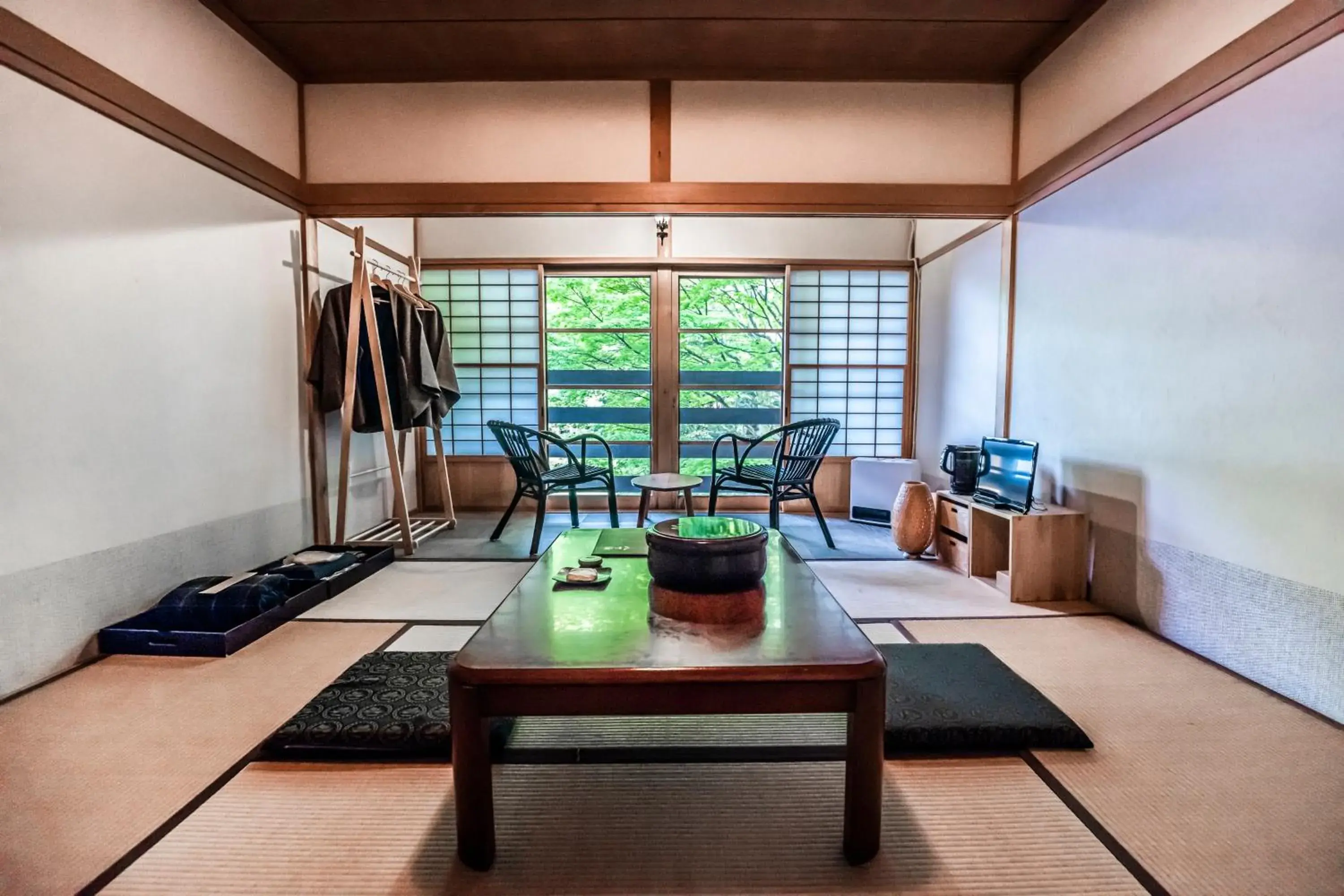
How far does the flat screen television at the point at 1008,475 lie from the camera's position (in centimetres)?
300

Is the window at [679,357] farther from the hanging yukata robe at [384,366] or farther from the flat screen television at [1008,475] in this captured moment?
the flat screen television at [1008,475]

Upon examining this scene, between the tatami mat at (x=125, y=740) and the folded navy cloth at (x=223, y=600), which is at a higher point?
the folded navy cloth at (x=223, y=600)

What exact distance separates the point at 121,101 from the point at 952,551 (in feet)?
14.8

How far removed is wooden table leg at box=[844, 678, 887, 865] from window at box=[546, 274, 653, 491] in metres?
4.40

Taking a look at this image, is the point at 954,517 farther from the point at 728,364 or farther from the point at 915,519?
the point at 728,364

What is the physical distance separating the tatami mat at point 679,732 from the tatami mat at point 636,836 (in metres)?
0.11

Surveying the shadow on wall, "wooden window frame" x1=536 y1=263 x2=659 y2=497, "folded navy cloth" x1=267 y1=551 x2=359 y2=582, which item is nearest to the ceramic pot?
the shadow on wall

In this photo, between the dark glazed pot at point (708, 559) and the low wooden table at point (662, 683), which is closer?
the low wooden table at point (662, 683)

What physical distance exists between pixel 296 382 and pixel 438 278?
2389 mm

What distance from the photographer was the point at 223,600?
241 cm

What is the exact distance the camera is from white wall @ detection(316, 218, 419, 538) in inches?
150

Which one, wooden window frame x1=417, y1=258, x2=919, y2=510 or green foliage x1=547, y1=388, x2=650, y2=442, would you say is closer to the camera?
wooden window frame x1=417, y1=258, x2=919, y2=510

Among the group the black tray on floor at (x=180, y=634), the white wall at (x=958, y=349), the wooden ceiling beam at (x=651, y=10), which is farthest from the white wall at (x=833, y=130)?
the black tray on floor at (x=180, y=634)

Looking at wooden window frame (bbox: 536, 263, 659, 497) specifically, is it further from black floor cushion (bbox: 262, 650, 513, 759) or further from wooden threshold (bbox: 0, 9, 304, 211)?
black floor cushion (bbox: 262, 650, 513, 759)
